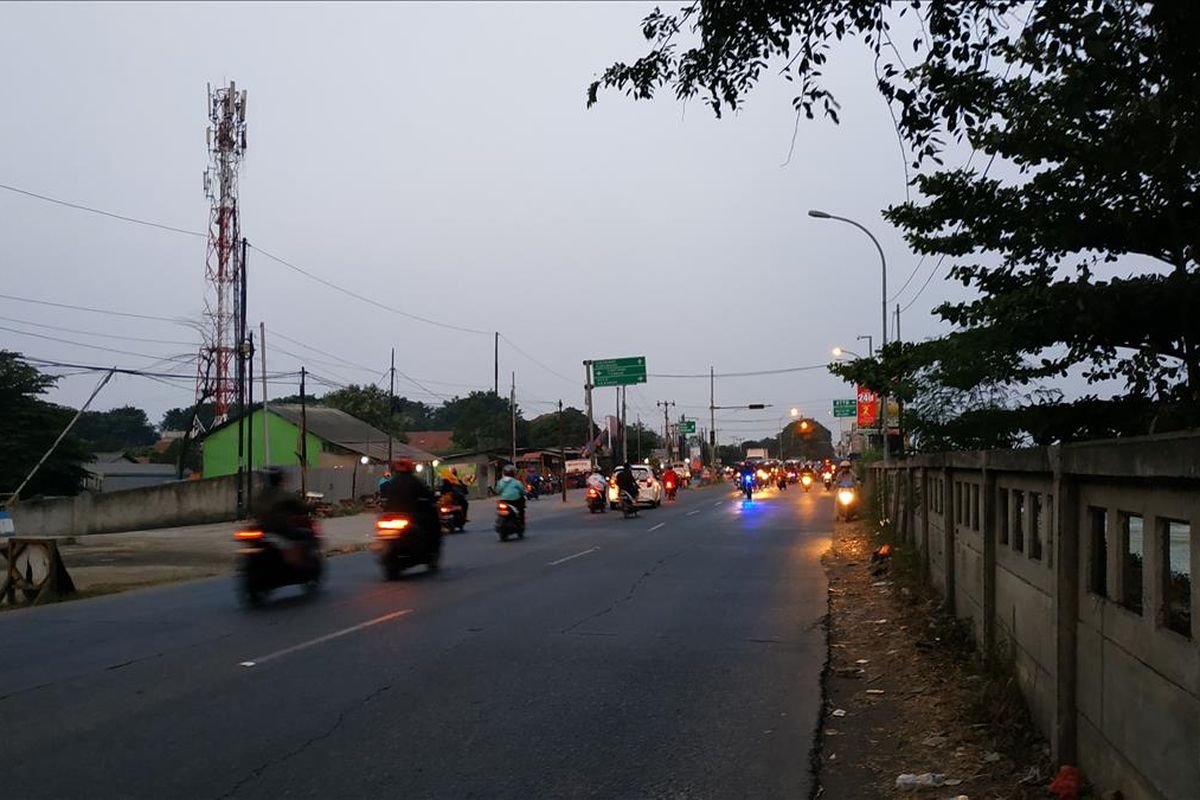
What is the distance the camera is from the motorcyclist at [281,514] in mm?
13102

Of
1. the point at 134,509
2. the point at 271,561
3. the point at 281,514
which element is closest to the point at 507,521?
the point at 281,514

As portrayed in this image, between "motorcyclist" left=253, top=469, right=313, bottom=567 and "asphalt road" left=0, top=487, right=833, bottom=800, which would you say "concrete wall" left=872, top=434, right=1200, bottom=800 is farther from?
"motorcyclist" left=253, top=469, right=313, bottom=567

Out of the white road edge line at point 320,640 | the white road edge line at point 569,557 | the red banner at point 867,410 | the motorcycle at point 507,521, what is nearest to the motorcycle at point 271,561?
the white road edge line at point 320,640

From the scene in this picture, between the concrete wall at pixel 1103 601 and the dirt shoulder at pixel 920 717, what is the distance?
0.27m

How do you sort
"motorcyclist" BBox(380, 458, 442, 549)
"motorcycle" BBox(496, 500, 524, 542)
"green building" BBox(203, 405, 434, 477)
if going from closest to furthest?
1. "motorcyclist" BBox(380, 458, 442, 549)
2. "motorcycle" BBox(496, 500, 524, 542)
3. "green building" BBox(203, 405, 434, 477)

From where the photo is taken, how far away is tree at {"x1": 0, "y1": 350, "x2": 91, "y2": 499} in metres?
39.6

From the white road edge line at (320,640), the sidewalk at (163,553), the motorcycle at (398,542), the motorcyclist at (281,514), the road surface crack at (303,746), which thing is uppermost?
the motorcyclist at (281,514)

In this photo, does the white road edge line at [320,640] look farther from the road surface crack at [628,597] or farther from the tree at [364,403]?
the tree at [364,403]

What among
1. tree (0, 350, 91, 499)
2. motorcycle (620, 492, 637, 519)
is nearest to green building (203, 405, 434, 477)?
tree (0, 350, 91, 499)

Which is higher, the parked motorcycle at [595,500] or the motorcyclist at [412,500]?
the motorcyclist at [412,500]

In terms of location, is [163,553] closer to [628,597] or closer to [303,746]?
[628,597]

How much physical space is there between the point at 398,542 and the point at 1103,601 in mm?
12303

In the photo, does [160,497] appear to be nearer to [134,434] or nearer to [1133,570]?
[1133,570]

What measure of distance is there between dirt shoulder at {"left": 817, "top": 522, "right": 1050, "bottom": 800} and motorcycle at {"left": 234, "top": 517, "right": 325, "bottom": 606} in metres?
6.74
